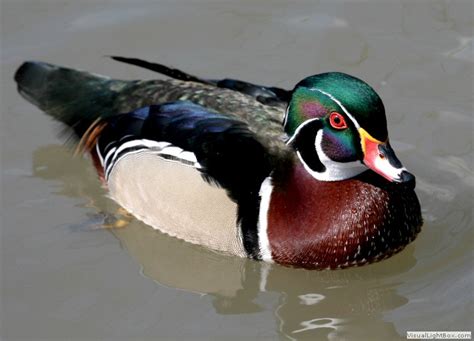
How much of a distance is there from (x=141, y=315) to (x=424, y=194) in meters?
2.06

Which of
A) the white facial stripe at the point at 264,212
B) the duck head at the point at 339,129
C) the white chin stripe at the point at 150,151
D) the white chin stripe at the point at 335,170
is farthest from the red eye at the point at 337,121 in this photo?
the white chin stripe at the point at 150,151

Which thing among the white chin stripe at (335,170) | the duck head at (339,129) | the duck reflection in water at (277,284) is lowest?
the duck reflection in water at (277,284)

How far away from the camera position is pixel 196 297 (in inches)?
227

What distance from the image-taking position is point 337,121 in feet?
17.8

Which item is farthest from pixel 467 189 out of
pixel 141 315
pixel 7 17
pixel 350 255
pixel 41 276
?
pixel 7 17

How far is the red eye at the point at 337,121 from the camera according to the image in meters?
5.40

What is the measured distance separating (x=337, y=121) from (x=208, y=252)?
120 cm

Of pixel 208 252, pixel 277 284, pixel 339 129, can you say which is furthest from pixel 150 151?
pixel 339 129

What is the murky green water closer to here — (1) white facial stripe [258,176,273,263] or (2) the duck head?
(1) white facial stripe [258,176,273,263]

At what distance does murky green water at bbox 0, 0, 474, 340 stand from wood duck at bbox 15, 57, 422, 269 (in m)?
0.22

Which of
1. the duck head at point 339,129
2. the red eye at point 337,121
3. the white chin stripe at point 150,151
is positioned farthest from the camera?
the white chin stripe at point 150,151

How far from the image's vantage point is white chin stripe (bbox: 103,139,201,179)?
5801 millimetres

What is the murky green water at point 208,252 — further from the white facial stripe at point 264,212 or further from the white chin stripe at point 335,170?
the white chin stripe at point 335,170

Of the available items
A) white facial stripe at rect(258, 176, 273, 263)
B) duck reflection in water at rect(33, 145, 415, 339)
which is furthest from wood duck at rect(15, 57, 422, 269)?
duck reflection in water at rect(33, 145, 415, 339)
